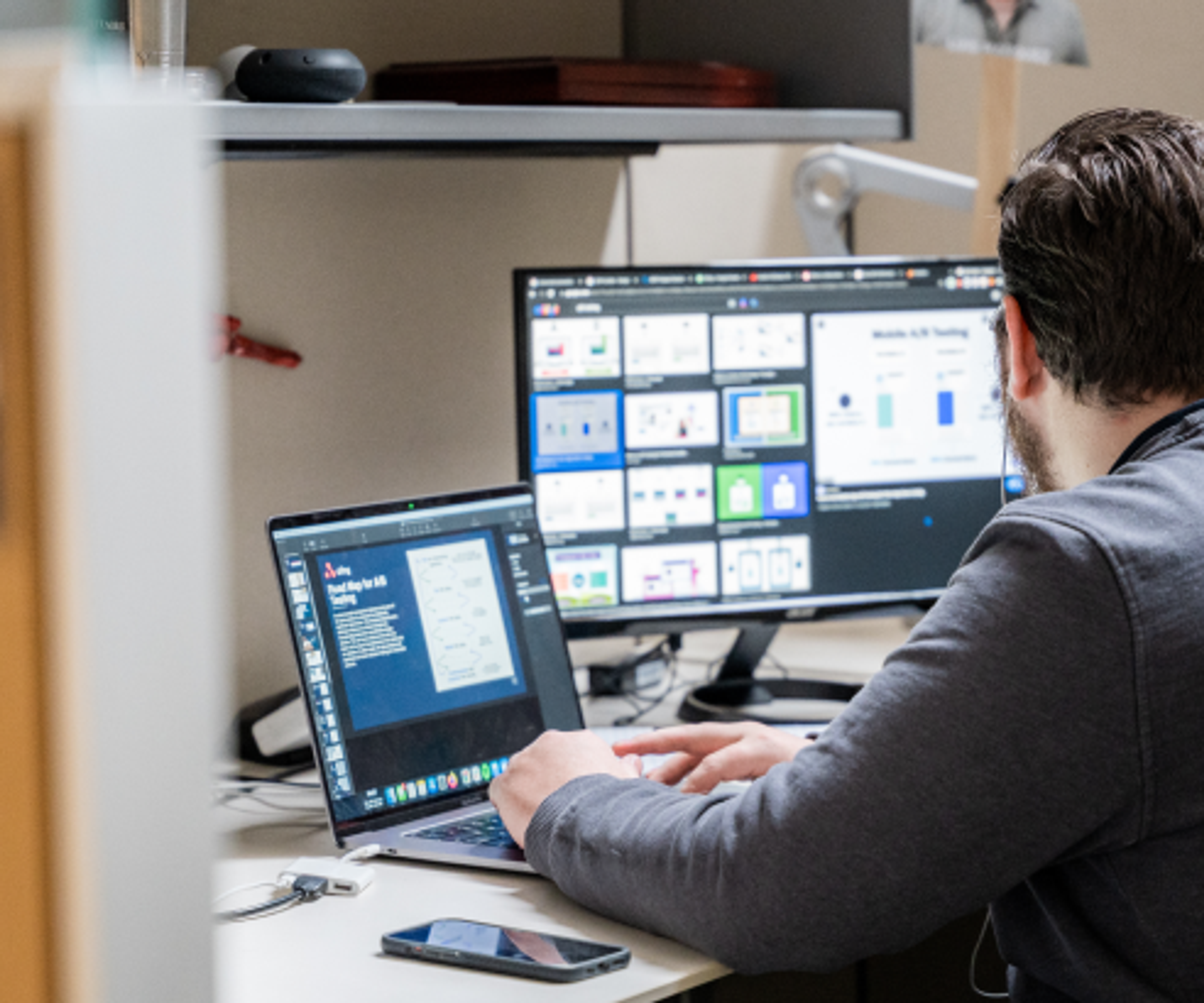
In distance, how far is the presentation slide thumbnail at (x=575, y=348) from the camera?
1495 millimetres

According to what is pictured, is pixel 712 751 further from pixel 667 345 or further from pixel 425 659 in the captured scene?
pixel 667 345

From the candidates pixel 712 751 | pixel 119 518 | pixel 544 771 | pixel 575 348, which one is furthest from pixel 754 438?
pixel 119 518

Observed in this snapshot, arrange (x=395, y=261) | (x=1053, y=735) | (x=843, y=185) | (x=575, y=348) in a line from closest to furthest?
(x=1053, y=735) < (x=575, y=348) < (x=395, y=261) < (x=843, y=185)

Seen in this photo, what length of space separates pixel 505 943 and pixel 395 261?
858 mm

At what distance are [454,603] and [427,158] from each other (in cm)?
58

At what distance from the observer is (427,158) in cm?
164

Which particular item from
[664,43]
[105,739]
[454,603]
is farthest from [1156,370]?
[664,43]

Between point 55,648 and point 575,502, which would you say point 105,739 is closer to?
point 55,648

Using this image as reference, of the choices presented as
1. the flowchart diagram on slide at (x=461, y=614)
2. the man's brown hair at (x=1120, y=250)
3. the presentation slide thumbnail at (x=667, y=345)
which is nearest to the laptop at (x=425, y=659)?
the flowchart diagram on slide at (x=461, y=614)

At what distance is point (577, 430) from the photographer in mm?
1510

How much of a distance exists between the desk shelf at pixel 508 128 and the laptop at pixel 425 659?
31 centimetres

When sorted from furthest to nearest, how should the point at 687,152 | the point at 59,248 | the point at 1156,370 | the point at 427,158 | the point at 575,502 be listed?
the point at 687,152, the point at 427,158, the point at 575,502, the point at 1156,370, the point at 59,248

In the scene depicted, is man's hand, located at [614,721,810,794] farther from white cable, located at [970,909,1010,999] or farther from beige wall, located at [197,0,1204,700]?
beige wall, located at [197,0,1204,700]

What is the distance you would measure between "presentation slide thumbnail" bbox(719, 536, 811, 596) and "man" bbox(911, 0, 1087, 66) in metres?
0.61
